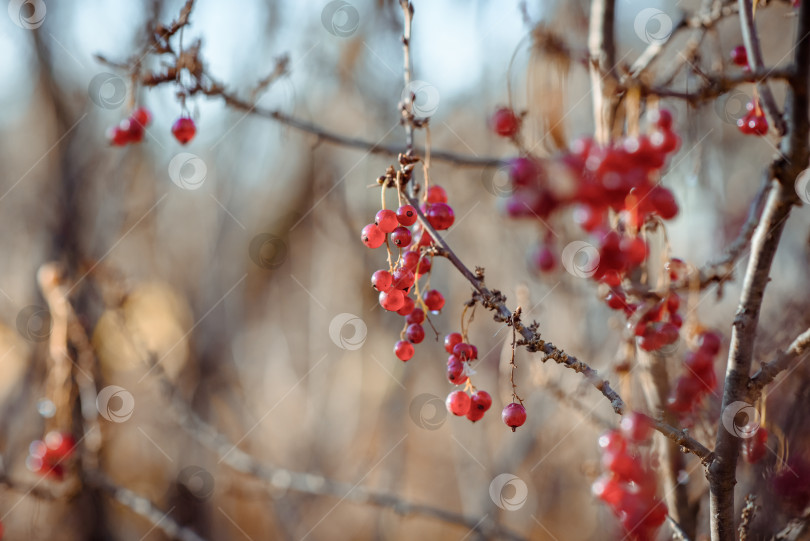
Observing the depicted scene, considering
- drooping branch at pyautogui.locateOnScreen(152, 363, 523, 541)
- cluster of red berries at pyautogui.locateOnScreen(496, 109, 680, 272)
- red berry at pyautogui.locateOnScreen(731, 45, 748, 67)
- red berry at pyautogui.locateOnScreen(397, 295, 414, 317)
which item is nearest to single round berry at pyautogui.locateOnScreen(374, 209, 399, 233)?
red berry at pyautogui.locateOnScreen(397, 295, 414, 317)

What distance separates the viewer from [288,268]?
3.97 meters

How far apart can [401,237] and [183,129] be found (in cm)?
73

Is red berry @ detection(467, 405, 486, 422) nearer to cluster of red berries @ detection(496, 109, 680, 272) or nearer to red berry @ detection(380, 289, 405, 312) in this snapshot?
red berry @ detection(380, 289, 405, 312)

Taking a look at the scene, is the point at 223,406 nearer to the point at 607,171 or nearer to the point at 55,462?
the point at 55,462

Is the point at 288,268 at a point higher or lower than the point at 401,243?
higher

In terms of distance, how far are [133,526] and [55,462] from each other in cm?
194

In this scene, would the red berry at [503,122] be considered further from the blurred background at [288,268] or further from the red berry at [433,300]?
the blurred background at [288,268]

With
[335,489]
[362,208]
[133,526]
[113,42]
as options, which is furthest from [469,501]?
[113,42]

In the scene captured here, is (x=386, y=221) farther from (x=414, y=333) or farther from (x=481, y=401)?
(x=481, y=401)

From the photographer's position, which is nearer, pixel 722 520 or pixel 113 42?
pixel 722 520

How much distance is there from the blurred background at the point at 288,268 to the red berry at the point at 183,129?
3.13ft

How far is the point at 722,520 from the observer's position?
778mm

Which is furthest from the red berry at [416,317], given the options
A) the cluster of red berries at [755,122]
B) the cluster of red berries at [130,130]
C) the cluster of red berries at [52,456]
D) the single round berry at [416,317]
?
the cluster of red berries at [52,456]

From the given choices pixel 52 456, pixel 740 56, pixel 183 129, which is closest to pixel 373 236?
pixel 183 129
